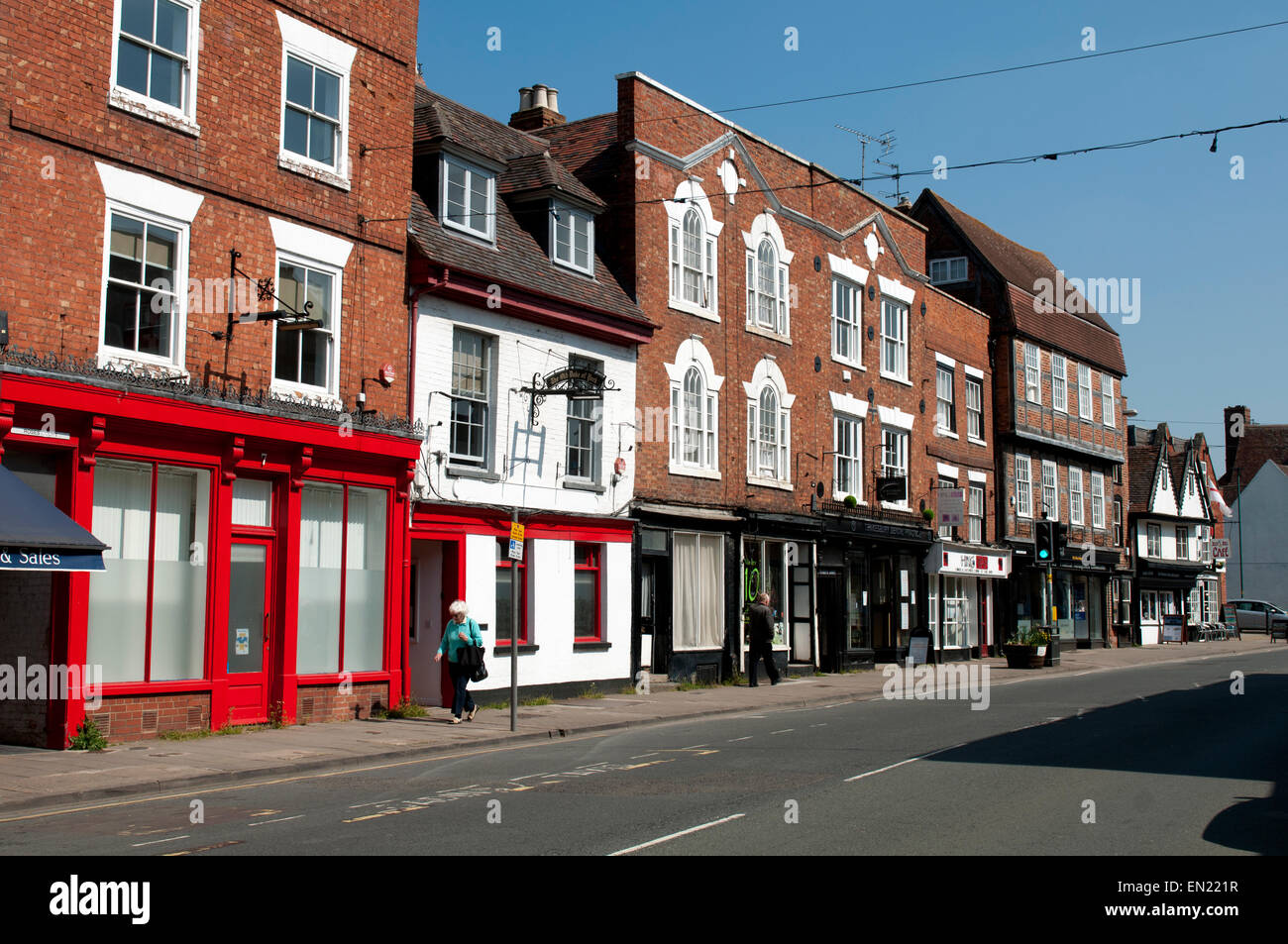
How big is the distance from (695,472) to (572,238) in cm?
555

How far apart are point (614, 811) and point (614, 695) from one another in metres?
12.7

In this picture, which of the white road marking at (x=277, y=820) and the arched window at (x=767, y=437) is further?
the arched window at (x=767, y=437)

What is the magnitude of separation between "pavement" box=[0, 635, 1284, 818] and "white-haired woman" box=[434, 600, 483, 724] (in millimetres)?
416

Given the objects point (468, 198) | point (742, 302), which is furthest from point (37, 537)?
point (742, 302)

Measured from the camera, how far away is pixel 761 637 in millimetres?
25469

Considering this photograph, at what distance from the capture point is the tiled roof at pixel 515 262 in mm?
20031

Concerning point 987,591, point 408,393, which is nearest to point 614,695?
point 408,393

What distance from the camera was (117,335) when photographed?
1530 cm

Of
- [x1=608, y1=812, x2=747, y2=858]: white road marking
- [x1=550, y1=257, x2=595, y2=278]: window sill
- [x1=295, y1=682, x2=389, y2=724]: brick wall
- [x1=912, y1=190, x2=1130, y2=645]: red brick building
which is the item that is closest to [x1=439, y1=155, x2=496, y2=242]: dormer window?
[x1=550, y1=257, x2=595, y2=278]: window sill

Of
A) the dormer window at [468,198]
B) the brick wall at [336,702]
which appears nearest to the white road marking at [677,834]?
the brick wall at [336,702]

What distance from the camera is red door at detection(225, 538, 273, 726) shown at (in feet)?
55.2

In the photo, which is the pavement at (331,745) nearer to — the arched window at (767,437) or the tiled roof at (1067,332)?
Result: the arched window at (767,437)

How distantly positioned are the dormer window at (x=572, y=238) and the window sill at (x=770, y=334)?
516cm

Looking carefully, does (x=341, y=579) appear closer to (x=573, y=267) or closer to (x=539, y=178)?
(x=573, y=267)
